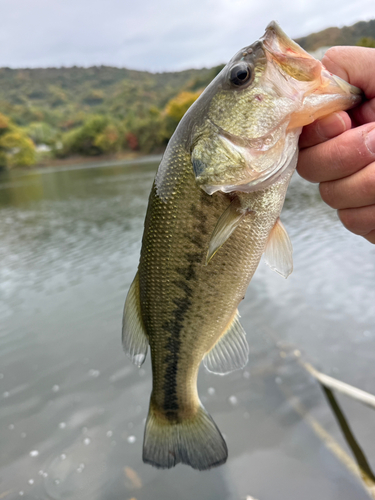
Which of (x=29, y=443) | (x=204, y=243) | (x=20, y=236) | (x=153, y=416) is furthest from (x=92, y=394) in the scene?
(x=20, y=236)

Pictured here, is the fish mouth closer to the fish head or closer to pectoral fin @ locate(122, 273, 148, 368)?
the fish head

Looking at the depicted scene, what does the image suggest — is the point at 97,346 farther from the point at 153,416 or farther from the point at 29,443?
the point at 153,416

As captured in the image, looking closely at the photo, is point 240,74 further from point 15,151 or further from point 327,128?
point 15,151

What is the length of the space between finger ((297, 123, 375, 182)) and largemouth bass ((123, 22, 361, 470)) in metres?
→ 0.14

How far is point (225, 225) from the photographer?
1486 mm

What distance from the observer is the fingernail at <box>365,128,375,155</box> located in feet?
4.92

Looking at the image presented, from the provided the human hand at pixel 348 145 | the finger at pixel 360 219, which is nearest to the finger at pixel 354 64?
the human hand at pixel 348 145

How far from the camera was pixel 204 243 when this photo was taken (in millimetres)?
1610

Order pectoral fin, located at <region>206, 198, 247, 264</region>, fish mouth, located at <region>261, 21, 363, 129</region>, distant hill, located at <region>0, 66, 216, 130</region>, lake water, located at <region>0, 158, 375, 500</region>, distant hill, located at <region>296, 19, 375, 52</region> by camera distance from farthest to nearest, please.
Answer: distant hill, located at <region>0, 66, 216, 130</region>
distant hill, located at <region>296, 19, 375, 52</region>
lake water, located at <region>0, 158, 375, 500</region>
pectoral fin, located at <region>206, 198, 247, 264</region>
fish mouth, located at <region>261, 21, 363, 129</region>

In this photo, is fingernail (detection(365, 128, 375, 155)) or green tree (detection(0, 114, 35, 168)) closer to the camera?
fingernail (detection(365, 128, 375, 155))

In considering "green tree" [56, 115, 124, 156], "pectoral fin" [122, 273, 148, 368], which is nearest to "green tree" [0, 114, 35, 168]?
"green tree" [56, 115, 124, 156]

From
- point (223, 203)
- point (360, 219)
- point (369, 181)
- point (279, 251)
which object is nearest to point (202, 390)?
point (279, 251)

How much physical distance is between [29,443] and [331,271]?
676 centimetres

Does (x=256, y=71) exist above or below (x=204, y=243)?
above
